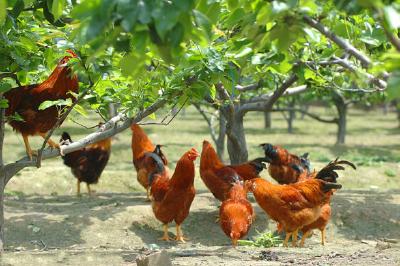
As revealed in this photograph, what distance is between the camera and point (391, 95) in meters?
2.09

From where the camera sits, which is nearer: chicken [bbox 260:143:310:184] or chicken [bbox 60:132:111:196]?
chicken [bbox 260:143:310:184]

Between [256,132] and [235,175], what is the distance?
67.4ft

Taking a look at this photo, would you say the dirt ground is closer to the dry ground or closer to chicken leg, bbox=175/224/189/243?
the dry ground

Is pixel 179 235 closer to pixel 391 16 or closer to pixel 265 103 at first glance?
pixel 265 103

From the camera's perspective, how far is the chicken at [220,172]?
28.3ft

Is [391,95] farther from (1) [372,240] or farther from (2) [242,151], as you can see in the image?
(2) [242,151]

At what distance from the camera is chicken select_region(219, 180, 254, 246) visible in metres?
7.35

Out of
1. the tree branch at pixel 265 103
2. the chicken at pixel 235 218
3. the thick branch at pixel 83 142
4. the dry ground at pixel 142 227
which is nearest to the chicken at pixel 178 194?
the dry ground at pixel 142 227

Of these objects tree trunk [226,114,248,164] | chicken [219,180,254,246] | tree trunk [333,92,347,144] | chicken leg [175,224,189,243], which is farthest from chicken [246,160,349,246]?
tree trunk [333,92,347,144]

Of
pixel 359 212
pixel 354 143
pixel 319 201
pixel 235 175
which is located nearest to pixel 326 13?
pixel 319 201

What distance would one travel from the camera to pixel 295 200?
7.18 metres

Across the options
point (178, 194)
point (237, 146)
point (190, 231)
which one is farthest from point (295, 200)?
point (237, 146)

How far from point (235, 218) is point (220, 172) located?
4.91ft

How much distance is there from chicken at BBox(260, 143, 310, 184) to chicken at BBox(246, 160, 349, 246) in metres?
2.57
